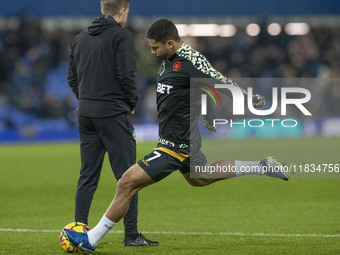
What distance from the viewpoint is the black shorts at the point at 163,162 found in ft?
20.8

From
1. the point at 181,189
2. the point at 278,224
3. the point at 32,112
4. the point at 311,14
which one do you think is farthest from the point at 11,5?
the point at 278,224

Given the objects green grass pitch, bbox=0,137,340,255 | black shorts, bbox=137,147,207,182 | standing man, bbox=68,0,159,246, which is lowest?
green grass pitch, bbox=0,137,340,255

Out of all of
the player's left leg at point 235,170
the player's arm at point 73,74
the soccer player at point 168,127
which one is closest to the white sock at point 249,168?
the player's left leg at point 235,170

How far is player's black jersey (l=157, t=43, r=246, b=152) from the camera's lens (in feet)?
21.1

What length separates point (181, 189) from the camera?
489 inches

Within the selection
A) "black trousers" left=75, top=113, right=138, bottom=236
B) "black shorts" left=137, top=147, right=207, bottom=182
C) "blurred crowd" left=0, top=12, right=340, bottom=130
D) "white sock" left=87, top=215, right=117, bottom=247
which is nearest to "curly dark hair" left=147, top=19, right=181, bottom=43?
"black trousers" left=75, top=113, right=138, bottom=236

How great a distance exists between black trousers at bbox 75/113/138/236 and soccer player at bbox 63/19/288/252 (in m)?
0.44

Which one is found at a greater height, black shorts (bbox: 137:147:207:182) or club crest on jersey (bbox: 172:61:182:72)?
club crest on jersey (bbox: 172:61:182:72)

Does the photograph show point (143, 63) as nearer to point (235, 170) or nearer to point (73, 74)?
point (73, 74)

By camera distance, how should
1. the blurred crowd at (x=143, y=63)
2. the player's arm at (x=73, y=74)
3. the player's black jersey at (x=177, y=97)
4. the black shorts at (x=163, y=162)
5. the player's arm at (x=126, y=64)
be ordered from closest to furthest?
the black shorts at (x=163, y=162)
the player's black jersey at (x=177, y=97)
the player's arm at (x=126, y=64)
the player's arm at (x=73, y=74)
the blurred crowd at (x=143, y=63)

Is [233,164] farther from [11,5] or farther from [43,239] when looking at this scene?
[11,5]

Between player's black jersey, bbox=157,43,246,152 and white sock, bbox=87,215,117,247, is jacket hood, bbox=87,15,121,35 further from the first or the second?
white sock, bbox=87,215,117,247

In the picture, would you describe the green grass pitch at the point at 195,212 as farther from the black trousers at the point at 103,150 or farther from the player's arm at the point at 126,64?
the player's arm at the point at 126,64

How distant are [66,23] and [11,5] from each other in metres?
2.77
